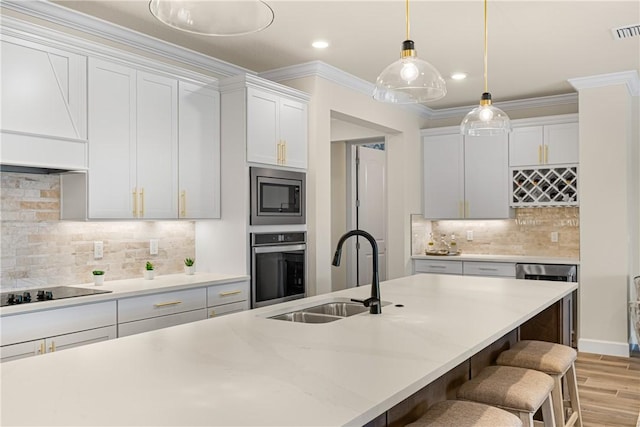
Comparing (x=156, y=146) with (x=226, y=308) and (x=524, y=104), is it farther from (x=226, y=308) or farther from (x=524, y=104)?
(x=524, y=104)

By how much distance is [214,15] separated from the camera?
5.52 ft

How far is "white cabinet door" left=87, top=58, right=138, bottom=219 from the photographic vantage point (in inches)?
134

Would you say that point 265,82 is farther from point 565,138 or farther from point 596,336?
point 596,336

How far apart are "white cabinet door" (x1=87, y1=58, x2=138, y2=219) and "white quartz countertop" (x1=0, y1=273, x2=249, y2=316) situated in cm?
47

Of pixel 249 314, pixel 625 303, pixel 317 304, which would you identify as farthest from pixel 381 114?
pixel 249 314

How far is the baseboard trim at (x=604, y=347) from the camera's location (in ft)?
16.5

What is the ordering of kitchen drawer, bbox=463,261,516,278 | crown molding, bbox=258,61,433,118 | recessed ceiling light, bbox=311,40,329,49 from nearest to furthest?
recessed ceiling light, bbox=311,40,329,49
crown molding, bbox=258,61,433,118
kitchen drawer, bbox=463,261,516,278

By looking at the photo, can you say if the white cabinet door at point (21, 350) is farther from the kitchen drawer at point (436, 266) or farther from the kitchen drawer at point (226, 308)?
the kitchen drawer at point (436, 266)

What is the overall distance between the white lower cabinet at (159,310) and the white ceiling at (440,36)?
72.7 inches

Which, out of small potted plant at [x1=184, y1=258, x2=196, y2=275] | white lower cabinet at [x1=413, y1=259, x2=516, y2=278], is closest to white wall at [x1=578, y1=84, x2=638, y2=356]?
white lower cabinet at [x1=413, y1=259, x2=516, y2=278]

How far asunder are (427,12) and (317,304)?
2.07 m

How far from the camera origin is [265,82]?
426 centimetres

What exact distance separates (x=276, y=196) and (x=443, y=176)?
2.75m

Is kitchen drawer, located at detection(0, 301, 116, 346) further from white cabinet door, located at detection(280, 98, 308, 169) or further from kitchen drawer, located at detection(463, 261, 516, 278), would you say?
kitchen drawer, located at detection(463, 261, 516, 278)
